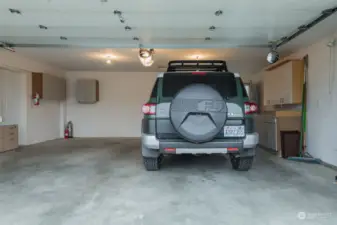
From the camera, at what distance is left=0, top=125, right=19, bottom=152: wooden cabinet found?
6.85 m

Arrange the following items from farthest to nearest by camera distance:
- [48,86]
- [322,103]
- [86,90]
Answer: [86,90], [48,86], [322,103]

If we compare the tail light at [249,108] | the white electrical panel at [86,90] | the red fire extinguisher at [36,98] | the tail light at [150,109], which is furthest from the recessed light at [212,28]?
the white electrical panel at [86,90]

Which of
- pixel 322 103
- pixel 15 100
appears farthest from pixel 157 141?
pixel 15 100

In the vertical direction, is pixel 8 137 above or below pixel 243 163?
above

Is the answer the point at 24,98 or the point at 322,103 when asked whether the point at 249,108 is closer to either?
the point at 322,103

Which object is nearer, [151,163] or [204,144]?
[204,144]

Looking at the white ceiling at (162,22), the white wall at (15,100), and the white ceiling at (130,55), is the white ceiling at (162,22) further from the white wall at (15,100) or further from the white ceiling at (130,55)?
the white wall at (15,100)

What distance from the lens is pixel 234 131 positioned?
375 centimetres

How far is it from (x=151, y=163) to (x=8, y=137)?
4774 mm

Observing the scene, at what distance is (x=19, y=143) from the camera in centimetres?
806

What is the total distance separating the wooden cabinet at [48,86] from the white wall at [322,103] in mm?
7412

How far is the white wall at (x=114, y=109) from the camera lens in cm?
1083

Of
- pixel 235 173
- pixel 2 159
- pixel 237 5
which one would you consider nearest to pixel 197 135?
pixel 235 173

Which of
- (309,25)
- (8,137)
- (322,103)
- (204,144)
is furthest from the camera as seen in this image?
(8,137)
